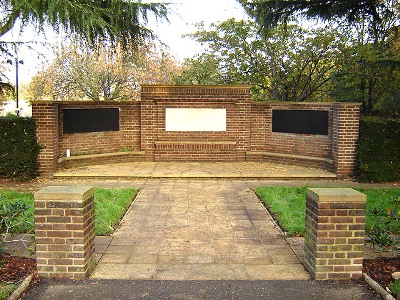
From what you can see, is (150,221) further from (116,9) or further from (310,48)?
(310,48)

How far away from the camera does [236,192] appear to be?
8.58 m

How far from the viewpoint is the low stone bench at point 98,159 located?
36.2ft

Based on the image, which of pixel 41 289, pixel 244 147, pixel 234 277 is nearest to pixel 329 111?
pixel 244 147

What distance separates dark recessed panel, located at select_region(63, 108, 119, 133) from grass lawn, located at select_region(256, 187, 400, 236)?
5.76m

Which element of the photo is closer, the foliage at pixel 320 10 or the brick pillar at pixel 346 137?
the foliage at pixel 320 10

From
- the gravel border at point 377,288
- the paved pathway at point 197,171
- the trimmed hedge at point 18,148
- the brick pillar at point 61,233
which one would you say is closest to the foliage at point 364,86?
the paved pathway at point 197,171

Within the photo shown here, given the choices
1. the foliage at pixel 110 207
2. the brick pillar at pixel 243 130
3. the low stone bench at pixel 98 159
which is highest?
the brick pillar at pixel 243 130

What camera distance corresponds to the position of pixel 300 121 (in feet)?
39.2

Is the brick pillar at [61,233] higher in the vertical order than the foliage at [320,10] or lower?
lower

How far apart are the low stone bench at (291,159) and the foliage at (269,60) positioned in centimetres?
708

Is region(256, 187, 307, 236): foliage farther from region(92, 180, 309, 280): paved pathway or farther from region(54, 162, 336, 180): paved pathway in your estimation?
region(54, 162, 336, 180): paved pathway

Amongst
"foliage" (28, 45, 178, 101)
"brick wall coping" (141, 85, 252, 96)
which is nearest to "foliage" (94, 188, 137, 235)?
"brick wall coping" (141, 85, 252, 96)

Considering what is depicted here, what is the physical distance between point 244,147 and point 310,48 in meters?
7.53

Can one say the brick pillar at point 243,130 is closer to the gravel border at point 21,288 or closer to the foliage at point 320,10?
the foliage at point 320,10
